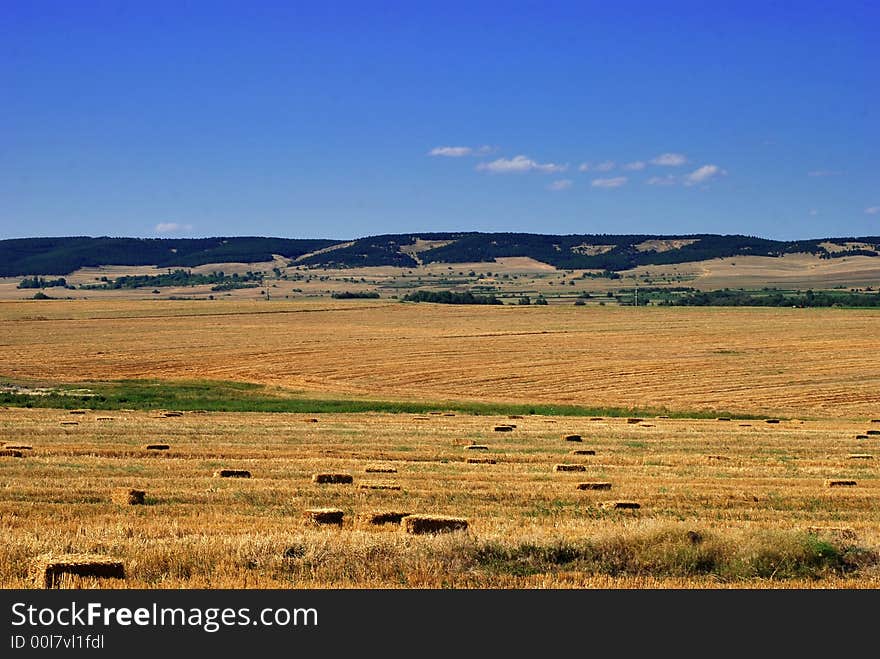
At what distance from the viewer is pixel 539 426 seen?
32344 millimetres

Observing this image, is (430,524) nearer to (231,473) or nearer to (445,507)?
(445,507)

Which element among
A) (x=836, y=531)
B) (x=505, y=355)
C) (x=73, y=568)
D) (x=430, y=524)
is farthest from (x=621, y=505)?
(x=505, y=355)

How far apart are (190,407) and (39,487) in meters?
22.3

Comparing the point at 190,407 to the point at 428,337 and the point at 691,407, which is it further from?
the point at 428,337

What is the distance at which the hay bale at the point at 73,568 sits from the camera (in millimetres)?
10703

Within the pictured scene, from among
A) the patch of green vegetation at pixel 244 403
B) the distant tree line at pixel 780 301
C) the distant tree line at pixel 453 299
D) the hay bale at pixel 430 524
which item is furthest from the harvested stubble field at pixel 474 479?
the distant tree line at pixel 453 299

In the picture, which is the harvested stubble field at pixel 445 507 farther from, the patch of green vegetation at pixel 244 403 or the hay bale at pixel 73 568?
the patch of green vegetation at pixel 244 403

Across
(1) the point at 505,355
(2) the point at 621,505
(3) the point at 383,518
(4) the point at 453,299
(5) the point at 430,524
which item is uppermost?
(4) the point at 453,299

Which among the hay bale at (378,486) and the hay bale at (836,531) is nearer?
the hay bale at (836,531)

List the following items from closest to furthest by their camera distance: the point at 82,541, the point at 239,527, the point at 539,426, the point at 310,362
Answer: the point at 82,541, the point at 239,527, the point at 539,426, the point at 310,362

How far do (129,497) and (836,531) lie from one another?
9.54 metres

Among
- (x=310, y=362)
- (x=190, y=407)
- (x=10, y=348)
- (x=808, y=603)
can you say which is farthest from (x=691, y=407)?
(x=10, y=348)

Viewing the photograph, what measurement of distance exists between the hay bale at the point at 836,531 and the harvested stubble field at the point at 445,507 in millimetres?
69

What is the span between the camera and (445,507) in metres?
16.7
